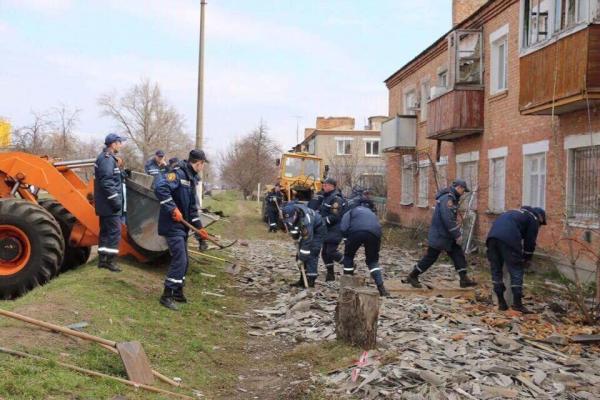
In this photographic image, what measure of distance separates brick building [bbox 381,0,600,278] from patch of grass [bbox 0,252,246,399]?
5.23 m

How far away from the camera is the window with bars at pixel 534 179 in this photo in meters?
13.9

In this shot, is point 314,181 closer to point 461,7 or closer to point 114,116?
point 461,7

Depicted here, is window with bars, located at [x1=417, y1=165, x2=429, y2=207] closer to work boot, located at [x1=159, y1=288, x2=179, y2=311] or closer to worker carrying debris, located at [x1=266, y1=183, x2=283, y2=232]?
worker carrying debris, located at [x1=266, y1=183, x2=283, y2=232]

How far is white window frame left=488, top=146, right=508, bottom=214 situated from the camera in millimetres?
15680

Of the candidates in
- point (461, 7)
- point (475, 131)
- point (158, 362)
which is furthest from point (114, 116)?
point (158, 362)

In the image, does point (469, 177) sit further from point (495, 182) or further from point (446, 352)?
point (446, 352)

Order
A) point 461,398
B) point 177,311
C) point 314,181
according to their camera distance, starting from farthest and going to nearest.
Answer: point 314,181 → point 177,311 → point 461,398

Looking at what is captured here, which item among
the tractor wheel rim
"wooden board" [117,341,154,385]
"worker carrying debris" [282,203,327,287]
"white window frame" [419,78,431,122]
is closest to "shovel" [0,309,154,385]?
"wooden board" [117,341,154,385]

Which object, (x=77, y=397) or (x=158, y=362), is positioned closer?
(x=77, y=397)

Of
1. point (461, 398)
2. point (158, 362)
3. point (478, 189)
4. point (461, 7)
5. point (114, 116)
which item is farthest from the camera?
point (114, 116)

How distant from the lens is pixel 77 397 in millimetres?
4406

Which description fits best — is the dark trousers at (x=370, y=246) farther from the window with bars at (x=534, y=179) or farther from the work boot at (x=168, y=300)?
the window with bars at (x=534, y=179)

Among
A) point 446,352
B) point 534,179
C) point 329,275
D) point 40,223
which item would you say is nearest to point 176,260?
point 40,223

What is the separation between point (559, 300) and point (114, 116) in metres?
57.3
